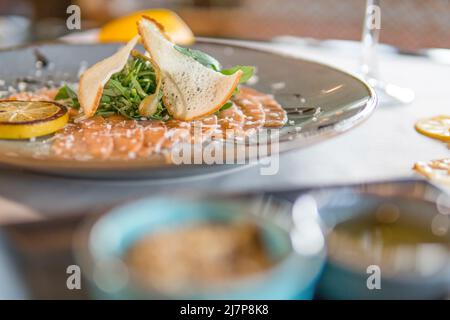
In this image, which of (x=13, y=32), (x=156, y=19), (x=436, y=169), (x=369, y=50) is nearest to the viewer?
(x=436, y=169)

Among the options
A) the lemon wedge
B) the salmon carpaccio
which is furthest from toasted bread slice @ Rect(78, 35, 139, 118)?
the lemon wedge

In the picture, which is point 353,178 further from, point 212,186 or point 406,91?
point 406,91

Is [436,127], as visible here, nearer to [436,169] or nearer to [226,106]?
[436,169]

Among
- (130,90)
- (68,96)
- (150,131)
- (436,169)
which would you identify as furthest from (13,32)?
(436,169)

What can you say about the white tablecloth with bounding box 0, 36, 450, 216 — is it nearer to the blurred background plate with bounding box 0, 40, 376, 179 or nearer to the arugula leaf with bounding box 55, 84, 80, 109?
the blurred background plate with bounding box 0, 40, 376, 179
